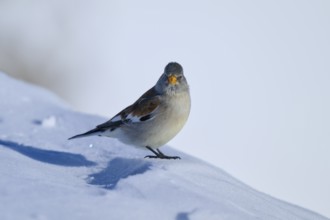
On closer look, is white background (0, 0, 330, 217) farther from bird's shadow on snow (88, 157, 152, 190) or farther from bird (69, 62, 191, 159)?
bird's shadow on snow (88, 157, 152, 190)

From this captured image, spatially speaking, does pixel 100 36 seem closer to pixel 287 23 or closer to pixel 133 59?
pixel 133 59

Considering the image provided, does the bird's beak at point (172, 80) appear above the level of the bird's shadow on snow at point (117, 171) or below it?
above

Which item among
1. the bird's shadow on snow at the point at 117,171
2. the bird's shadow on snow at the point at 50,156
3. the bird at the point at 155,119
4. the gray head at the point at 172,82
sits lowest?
the bird's shadow on snow at the point at 50,156

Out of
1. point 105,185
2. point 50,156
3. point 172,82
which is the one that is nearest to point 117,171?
point 105,185

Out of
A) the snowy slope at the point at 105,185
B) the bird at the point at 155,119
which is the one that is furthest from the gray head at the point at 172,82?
the snowy slope at the point at 105,185

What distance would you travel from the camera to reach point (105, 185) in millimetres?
4035

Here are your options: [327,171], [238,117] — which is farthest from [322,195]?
[238,117]

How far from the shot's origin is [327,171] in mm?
10742

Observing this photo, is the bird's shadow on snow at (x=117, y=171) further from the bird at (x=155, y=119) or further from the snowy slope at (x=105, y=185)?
the bird at (x=155, y=119)

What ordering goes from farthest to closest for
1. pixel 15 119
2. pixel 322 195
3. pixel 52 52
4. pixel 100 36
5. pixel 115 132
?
pixel 100 36 < pixel 52 52 < pixel 322 195 < pixel 15 119 < pixel 115 132

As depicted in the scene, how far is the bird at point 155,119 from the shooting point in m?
5.21

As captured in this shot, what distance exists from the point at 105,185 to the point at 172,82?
1.53 m

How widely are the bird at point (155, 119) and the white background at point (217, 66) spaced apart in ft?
16.6

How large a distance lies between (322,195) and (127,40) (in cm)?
706
